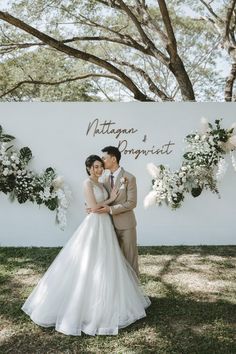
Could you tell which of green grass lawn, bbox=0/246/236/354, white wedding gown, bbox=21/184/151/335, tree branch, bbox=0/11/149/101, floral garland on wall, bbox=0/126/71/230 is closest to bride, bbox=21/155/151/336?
white wedding gown, bbox=21/184/151/335

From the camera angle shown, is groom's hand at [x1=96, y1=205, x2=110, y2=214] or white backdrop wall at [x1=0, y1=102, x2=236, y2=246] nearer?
groom's hand at [x1=96, y1=205, x2=110, y2=214]

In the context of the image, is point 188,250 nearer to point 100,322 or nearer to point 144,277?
point 144,277

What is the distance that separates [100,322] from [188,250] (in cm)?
366

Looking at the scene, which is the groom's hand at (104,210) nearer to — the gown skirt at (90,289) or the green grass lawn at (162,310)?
the gown skirt at (90,289)

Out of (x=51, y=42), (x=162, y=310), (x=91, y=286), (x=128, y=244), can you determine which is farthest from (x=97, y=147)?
(x=51, y=42)

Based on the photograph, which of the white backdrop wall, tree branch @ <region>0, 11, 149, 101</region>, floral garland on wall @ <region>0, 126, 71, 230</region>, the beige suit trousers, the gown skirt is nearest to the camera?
the gown skirt

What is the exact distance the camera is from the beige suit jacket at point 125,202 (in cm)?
480

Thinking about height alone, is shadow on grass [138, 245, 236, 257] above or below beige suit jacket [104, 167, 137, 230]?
below

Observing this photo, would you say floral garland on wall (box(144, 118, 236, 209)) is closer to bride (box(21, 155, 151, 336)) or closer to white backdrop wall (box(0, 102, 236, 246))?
white backdrop wall (box(0, 102, 236, 246))

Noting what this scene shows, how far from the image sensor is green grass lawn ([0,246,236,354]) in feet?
13.0

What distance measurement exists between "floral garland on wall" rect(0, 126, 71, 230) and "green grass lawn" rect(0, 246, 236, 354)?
0.91m

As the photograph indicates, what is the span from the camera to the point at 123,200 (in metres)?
4.85

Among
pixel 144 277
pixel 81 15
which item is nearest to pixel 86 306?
pixel 144 277

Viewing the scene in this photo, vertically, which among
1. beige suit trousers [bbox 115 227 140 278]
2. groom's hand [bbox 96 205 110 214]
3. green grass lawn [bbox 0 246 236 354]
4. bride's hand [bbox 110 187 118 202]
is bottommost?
green grass lawn [bbox 0 246 236 354]
